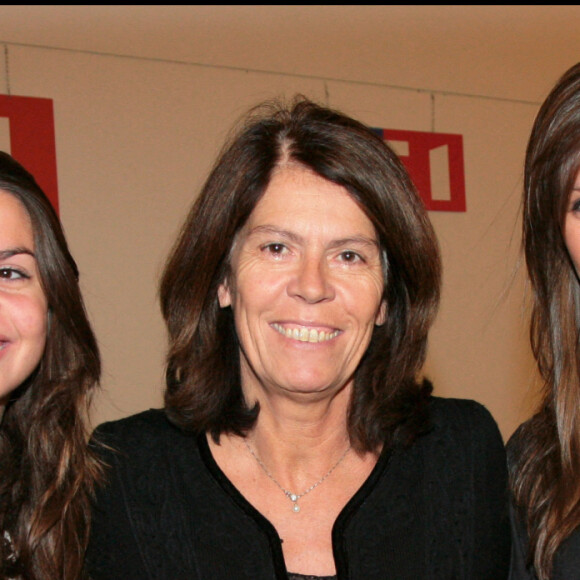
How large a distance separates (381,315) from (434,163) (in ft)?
9.67

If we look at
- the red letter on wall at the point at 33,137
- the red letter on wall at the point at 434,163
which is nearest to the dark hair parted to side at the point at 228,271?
the red letter on wall at the point at 33,137

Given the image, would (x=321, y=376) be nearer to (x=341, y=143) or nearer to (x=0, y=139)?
(x=341, y=143)

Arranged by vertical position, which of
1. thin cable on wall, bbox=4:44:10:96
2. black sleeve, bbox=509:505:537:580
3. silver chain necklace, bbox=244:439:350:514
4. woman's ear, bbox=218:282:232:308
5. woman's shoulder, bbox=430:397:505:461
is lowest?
black sleeve, bbox=509:505:537:580

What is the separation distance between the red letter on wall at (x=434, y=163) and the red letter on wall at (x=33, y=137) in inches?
77.4

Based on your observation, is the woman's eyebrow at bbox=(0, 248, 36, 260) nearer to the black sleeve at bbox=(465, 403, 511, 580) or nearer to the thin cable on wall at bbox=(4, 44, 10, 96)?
the black sleeve at bbox=(465, 403, 511, 580)

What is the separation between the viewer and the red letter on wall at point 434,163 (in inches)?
203

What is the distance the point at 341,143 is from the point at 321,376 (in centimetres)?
64

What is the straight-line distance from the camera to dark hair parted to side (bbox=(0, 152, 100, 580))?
7.03 ft

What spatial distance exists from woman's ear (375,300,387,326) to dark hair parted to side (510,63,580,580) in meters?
0.44

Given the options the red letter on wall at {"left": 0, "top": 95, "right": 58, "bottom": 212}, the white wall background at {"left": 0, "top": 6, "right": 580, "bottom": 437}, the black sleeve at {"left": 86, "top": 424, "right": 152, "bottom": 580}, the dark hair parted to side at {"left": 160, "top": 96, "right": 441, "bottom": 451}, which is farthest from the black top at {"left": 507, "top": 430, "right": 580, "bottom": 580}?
the red letter on wall at {"left": 0, "top": 95, "right": 58, "bottom": 212}

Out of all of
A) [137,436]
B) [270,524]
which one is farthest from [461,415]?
[137,436]

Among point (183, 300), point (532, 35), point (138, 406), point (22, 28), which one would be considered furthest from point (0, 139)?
point (532, 35)

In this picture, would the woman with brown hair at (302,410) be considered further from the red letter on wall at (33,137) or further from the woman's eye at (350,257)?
the red letter on wall at (33,137)

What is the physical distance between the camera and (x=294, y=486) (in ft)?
7.77
